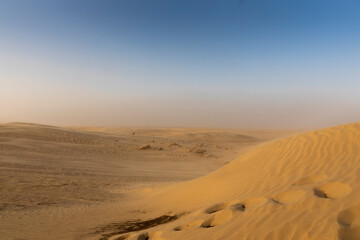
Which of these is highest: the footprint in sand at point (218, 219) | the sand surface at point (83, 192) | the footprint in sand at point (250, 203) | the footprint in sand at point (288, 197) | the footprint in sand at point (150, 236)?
the footprint in sand at point (288, 197)

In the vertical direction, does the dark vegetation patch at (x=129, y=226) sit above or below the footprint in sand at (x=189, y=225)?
below

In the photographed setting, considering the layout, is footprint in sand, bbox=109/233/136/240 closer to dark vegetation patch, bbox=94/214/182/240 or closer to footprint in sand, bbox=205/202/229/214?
dark vegetation patch, bbox=94/214/182/240

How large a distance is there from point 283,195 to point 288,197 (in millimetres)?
128

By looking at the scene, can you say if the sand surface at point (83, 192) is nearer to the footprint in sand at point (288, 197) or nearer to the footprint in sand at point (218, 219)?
the footprint in sand at point (218, 219)

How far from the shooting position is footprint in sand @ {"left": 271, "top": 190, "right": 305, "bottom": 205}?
12.7ft

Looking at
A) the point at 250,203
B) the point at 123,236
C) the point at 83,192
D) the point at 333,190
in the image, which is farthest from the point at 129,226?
the point at 83,192

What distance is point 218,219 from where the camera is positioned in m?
3.97

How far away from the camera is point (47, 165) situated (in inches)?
467

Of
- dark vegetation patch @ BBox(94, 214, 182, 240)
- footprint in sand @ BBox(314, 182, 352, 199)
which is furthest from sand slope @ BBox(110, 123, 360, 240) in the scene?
dark vegetation patch @ BBox(94, 214, 182, 240)

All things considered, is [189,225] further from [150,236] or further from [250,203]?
[250,203]

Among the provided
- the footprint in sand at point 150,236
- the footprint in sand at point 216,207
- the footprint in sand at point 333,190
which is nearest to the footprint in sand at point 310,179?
the footprint in sand at point 333,190

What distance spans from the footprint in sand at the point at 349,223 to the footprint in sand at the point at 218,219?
1361mm

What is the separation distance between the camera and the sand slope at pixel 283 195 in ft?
10.2

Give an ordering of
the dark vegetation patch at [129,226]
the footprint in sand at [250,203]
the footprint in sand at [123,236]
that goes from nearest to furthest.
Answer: the footprint in sand at [250,203]
the footprint in sand at [123,236]
the dark vegetation patch at [129,226]
